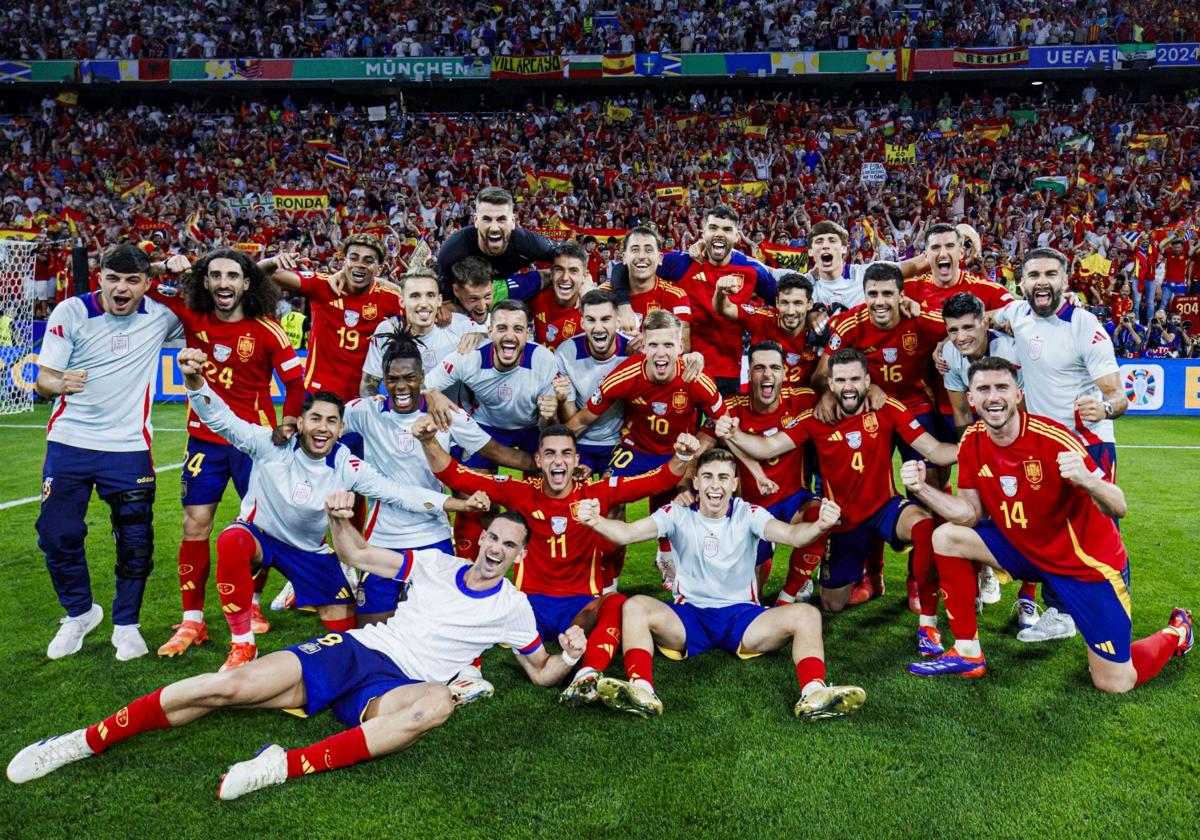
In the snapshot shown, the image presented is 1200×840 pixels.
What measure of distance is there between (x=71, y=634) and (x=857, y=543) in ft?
14.9

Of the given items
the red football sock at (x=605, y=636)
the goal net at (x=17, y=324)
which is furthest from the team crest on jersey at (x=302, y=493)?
the goal net at (x=17, y=324)

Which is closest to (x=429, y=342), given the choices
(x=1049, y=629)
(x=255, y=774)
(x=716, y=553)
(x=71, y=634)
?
(x=716, y=553)

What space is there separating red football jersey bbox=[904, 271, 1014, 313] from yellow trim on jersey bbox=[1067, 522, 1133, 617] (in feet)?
6.73

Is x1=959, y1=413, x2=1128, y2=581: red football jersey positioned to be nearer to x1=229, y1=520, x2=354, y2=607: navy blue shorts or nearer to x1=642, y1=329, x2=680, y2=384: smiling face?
x1=642, y1=329, x2=680, y2=384: smiling face

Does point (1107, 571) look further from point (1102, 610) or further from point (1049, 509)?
point (1049, 509)

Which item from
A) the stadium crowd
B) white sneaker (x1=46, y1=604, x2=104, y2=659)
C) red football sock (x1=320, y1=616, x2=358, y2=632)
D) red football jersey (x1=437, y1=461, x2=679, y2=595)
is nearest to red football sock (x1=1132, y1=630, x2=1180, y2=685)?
red football jersey (x1=437, y1=461, x2=679, y2=595)

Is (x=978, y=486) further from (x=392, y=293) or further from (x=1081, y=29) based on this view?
(x=1081, y=29)

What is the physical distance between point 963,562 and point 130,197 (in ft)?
86.9

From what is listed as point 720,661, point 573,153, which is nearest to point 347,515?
point 720,661

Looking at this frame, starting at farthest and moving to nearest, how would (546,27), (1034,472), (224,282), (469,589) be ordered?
(546,27) → (224,282) → (1034,472) → (469,589)

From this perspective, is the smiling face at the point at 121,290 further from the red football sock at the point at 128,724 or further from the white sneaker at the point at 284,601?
the red football sock at the point at 128,724

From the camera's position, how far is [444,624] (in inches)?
165

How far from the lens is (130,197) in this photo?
25.4m

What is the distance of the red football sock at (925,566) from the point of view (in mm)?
4996
